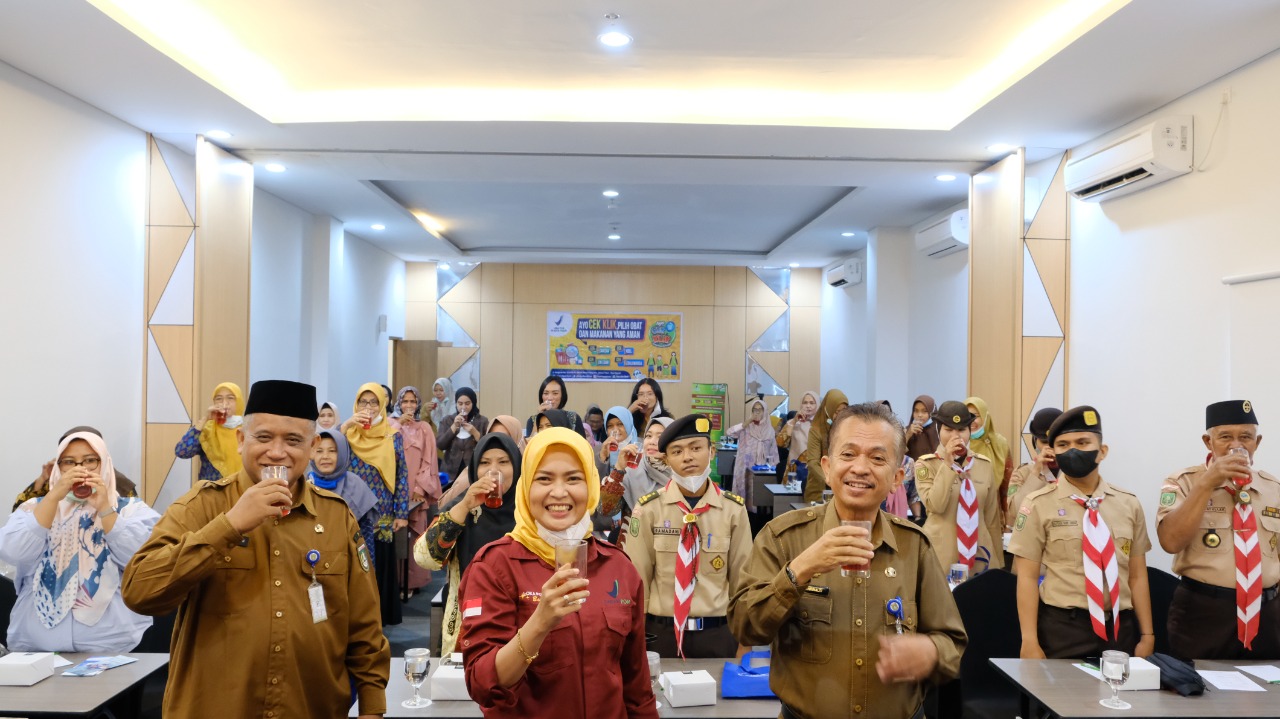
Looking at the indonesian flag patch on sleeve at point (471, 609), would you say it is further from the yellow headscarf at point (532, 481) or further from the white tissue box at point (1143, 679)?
the white tissue box at point (1143, 679)

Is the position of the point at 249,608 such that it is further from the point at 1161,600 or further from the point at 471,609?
the point at 1161,600

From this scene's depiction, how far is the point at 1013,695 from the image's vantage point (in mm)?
3635

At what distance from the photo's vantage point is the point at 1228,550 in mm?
3240

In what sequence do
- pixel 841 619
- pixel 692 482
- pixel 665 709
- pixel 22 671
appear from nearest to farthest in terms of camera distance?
pixel 841 619 → pixel 665 709 → pixel 22 671 → pixel 692 482

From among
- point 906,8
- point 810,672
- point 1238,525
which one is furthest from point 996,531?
point 810,672

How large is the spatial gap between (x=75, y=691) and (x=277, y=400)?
140cm

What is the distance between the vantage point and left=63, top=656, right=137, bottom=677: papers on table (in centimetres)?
269

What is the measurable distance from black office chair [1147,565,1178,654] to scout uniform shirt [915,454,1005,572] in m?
1.00

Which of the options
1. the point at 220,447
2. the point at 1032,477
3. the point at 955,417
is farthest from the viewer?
the point at 220,447

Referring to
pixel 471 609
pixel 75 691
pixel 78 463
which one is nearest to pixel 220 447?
pixel 78 463

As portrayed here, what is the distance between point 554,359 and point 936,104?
8801 mm

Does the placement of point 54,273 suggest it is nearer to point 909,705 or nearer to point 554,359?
point 909,705

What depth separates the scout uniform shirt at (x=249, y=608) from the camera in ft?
6.06

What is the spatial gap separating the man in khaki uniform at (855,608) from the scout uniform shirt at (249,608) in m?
1.02
